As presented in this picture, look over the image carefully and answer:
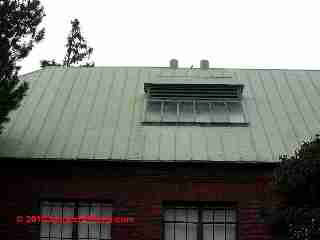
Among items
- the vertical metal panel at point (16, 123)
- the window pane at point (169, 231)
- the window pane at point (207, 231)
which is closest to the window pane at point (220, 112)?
the window pane at point (207, 231)

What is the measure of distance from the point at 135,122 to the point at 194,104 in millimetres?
2061

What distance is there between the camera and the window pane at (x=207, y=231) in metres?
14.3

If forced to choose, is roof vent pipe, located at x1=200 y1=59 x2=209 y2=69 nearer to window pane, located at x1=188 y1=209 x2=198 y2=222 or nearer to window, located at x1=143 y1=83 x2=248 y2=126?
window, located at x1=143 y1=83 x2=248 y2=126

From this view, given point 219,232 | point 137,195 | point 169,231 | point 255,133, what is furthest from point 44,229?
point 255,133

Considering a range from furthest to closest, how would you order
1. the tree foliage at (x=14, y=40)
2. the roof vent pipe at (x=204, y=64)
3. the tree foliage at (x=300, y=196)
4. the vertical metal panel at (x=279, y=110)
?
the roof vent pipe at (x=204, y=64) → the vertical metal panel at (x=279, y=110) → the tree foliage at (x=14, y=40) → the tree foliage at (x=300, y=196)

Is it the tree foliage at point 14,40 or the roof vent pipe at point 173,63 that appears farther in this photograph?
the roof vent pipe at point 173,63

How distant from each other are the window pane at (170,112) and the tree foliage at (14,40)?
14.3 feet

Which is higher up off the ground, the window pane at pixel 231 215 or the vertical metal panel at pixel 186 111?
the vertical metal panel at pixel 186 111

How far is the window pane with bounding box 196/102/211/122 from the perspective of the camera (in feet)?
52.7

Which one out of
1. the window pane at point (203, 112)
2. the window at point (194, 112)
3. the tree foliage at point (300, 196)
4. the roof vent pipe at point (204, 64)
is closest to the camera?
the tree foliage at point (300, 196)

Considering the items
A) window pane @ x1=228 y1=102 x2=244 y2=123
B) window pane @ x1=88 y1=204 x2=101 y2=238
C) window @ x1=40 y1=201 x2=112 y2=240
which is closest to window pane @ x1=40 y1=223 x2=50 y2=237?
window @ x1=40 y1=201 x2=112 y2=240

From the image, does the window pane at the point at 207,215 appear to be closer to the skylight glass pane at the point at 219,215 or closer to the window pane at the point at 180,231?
the skylight glass pane at the point at 219,215

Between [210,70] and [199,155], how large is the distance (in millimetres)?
6574

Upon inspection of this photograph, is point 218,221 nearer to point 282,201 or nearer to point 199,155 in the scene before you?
point 199,155
